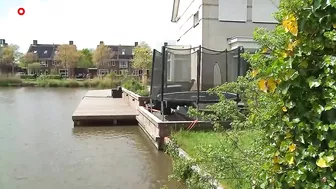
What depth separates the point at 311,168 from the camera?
167cm

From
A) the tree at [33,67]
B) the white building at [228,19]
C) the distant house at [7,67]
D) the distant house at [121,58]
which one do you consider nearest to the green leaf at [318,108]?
the white building at [228,19]

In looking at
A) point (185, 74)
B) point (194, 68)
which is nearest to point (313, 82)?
point (194, 68)

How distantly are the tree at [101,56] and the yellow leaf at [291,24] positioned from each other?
5954 centimetres

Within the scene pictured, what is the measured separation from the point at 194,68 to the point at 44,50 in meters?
64.1

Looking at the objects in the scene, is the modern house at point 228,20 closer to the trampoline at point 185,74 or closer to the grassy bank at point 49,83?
the trampoline at point 185,74

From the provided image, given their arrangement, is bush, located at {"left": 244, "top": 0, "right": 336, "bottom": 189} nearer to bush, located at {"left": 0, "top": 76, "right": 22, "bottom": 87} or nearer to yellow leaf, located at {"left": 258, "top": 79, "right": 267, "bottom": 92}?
yellow leaf, located at {"left": 258, "top": 79, "right": 267, "bottom": 92}

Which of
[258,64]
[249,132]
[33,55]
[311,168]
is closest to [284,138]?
[311,168]

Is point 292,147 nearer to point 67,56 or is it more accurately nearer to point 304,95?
point 304,95

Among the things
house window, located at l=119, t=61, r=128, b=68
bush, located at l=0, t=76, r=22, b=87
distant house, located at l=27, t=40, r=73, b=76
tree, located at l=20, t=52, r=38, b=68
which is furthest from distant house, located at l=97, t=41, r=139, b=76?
bush, located at l=0, t=76, r=22, b=87

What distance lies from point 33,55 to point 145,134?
189ft

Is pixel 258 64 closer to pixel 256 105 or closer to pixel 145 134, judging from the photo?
pixel 256 105

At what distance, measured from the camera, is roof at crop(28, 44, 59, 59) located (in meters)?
66.9

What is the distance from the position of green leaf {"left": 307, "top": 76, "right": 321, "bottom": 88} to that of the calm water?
428 centimetres

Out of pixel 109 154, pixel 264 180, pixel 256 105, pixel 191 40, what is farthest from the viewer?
pixel 191 40
